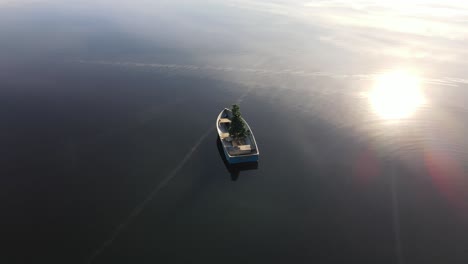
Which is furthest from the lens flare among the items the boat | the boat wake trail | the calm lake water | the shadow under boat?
the boat wake trail

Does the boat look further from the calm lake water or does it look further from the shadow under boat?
the calm lake water

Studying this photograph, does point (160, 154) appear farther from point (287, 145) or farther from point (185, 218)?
point (287, 145)

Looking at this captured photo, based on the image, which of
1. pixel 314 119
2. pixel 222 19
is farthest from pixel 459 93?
pixel 222 19

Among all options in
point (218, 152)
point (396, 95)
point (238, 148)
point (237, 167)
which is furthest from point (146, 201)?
point (396, 95)

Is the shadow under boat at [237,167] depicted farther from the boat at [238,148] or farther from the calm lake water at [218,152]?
the boat at [238,148]

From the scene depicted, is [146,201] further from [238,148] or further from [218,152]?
[238,148]

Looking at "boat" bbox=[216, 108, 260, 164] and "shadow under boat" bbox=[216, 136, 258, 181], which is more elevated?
"boat" bbox=[216, 108, 260, 164]

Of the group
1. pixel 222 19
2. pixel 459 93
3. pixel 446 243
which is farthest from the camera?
pixel 222 19

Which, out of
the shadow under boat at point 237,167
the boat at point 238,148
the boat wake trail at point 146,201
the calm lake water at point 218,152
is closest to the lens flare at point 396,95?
the calm lake water at point 218,152
